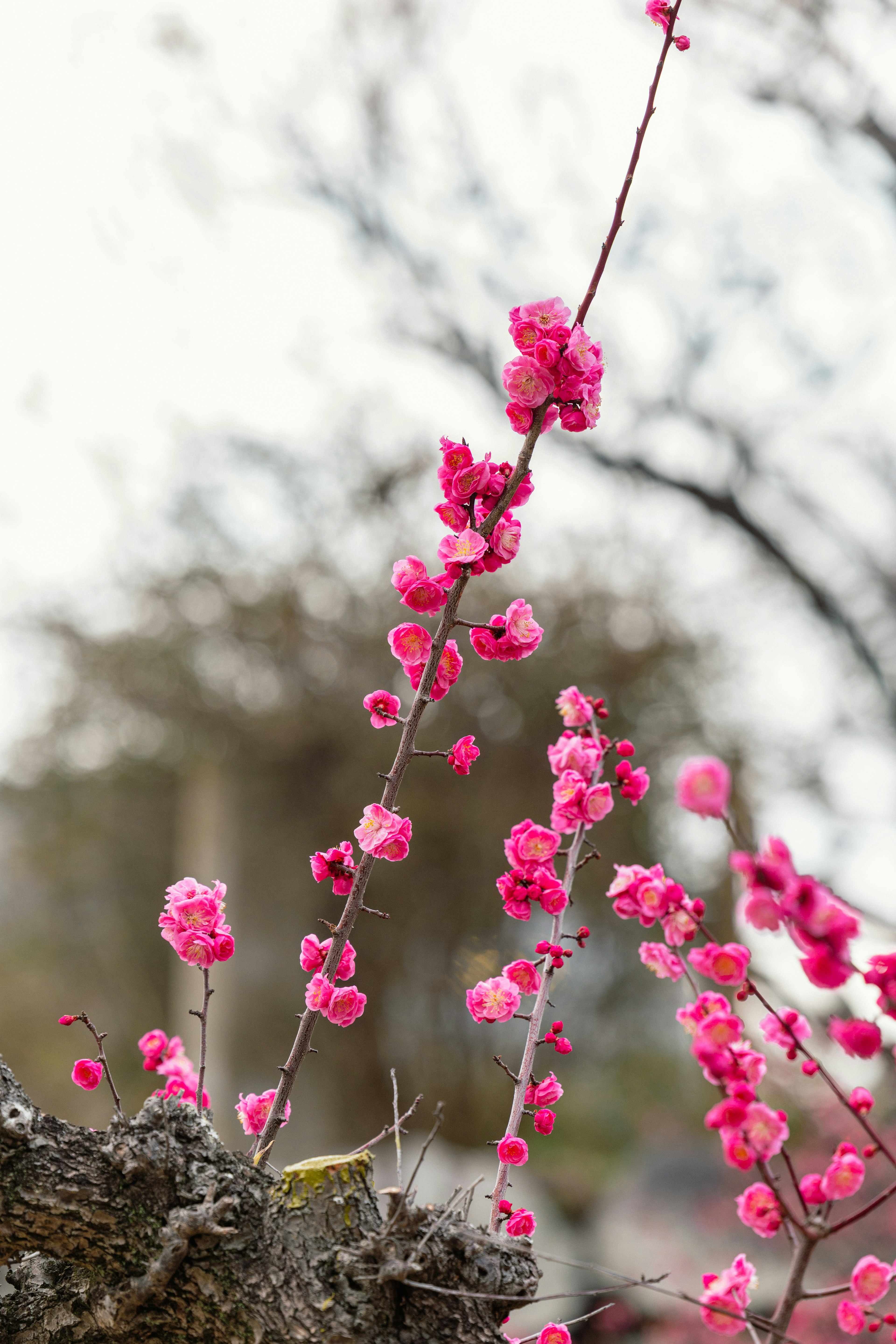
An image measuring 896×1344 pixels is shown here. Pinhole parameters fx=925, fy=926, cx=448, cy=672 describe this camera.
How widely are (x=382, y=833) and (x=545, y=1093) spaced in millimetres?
274

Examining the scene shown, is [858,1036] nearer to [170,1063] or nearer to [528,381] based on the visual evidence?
[528,381]

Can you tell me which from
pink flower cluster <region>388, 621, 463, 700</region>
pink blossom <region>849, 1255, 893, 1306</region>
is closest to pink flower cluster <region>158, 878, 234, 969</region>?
pink flower cluster <region>388, 621, 463, 700</region>

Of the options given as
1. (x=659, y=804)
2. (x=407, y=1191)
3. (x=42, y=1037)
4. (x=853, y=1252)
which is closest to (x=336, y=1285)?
(x=407, y=1191)

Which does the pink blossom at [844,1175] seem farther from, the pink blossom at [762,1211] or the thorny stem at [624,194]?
the thorny stem at [624,194]

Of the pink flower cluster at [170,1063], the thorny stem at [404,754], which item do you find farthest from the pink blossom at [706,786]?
the pink flower cluster at [170,1063]

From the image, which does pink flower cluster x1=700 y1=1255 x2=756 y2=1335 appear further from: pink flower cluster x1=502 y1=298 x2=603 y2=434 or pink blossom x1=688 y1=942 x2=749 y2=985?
pink flower cluster x1=502 y1=298 x2=603 y2=434

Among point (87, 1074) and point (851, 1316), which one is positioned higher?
point (87, 1074)

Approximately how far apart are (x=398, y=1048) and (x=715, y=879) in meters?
1.60

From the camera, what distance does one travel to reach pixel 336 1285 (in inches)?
A: 21.9

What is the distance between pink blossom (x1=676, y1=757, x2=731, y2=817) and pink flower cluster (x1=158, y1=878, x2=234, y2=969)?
1.36 ft

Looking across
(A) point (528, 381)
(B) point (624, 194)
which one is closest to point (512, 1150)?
(A) point (528, 381)

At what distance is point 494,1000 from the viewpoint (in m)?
0.73

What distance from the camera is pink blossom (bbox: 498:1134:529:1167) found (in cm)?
68

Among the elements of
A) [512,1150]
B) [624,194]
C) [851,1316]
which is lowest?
[851,1316]
